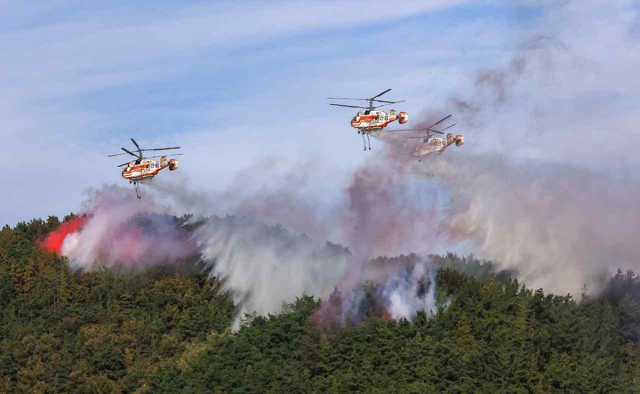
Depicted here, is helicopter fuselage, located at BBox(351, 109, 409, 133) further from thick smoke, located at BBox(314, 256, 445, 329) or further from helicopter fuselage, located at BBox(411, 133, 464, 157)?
thick smoke, located at BBox(314, 256, 445, 329)

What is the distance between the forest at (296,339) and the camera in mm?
123688

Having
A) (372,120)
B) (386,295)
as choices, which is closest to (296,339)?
(386,295)

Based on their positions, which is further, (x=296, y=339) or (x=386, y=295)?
(x=386, y=295)

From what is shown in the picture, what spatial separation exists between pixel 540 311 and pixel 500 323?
5699 mm

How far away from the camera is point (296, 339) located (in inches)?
5300

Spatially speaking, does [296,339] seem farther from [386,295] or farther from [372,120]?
[372,120]

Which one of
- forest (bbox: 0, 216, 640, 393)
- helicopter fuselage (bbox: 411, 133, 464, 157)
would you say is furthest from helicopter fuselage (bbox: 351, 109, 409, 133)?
forest (bbox: 0, 216, 640, 393)

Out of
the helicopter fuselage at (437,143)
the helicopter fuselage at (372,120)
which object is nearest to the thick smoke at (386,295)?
the helicopter fuselage at (437,143)

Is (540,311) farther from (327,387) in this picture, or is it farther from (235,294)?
(235,294)

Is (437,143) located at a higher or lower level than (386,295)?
higher

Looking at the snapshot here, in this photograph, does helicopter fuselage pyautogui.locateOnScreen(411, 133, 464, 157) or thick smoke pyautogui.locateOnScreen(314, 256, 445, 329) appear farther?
helicopter fuselage pyautogui.locateOnScreen(411, 133, 464, 157)

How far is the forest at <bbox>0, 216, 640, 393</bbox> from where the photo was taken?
406ft

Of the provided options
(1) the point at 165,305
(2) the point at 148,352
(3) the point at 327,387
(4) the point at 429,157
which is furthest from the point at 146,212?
(3) the point at 327,387

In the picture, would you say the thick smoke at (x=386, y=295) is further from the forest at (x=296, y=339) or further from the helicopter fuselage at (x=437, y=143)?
the helicopter fuselage at (x=437, y=143)
